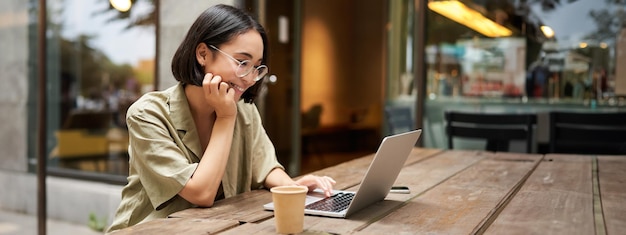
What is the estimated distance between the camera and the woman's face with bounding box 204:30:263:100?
1599 mm

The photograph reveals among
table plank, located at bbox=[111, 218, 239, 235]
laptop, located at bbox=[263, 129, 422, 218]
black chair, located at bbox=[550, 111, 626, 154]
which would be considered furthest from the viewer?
black chair, located at bbox=[550, 111, 626, 154]

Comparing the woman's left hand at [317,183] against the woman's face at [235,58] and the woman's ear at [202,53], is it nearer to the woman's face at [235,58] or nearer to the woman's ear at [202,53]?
the woman's face at [235,58]

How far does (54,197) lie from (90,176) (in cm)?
36

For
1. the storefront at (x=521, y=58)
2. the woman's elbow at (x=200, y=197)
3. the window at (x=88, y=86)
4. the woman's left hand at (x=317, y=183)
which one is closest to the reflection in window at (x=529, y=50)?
the storefront at (x=521, y=58)

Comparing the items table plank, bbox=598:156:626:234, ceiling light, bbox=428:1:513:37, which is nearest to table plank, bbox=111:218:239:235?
table plank, bbox=598:156:626:234

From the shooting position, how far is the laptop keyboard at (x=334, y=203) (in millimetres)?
1385

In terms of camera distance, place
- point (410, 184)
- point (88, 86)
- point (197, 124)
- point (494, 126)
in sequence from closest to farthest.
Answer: point (197, 124) < point (410, 184) < point (494, 126) < point (88, 86)

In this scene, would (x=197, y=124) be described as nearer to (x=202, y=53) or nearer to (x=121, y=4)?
(x=202, y=53)

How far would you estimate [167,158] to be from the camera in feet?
4.90

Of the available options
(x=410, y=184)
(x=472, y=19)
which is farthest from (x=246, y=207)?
(x=472, y=19)

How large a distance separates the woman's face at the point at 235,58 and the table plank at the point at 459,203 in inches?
20.5

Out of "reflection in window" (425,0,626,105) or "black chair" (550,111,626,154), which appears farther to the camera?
"reflection in window" (425,0,626,105)

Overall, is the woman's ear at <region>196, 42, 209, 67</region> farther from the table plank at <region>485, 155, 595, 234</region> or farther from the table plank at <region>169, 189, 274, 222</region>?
the table plank at <region>485, 155, 595, 234</region>

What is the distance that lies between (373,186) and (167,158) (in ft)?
1.64
